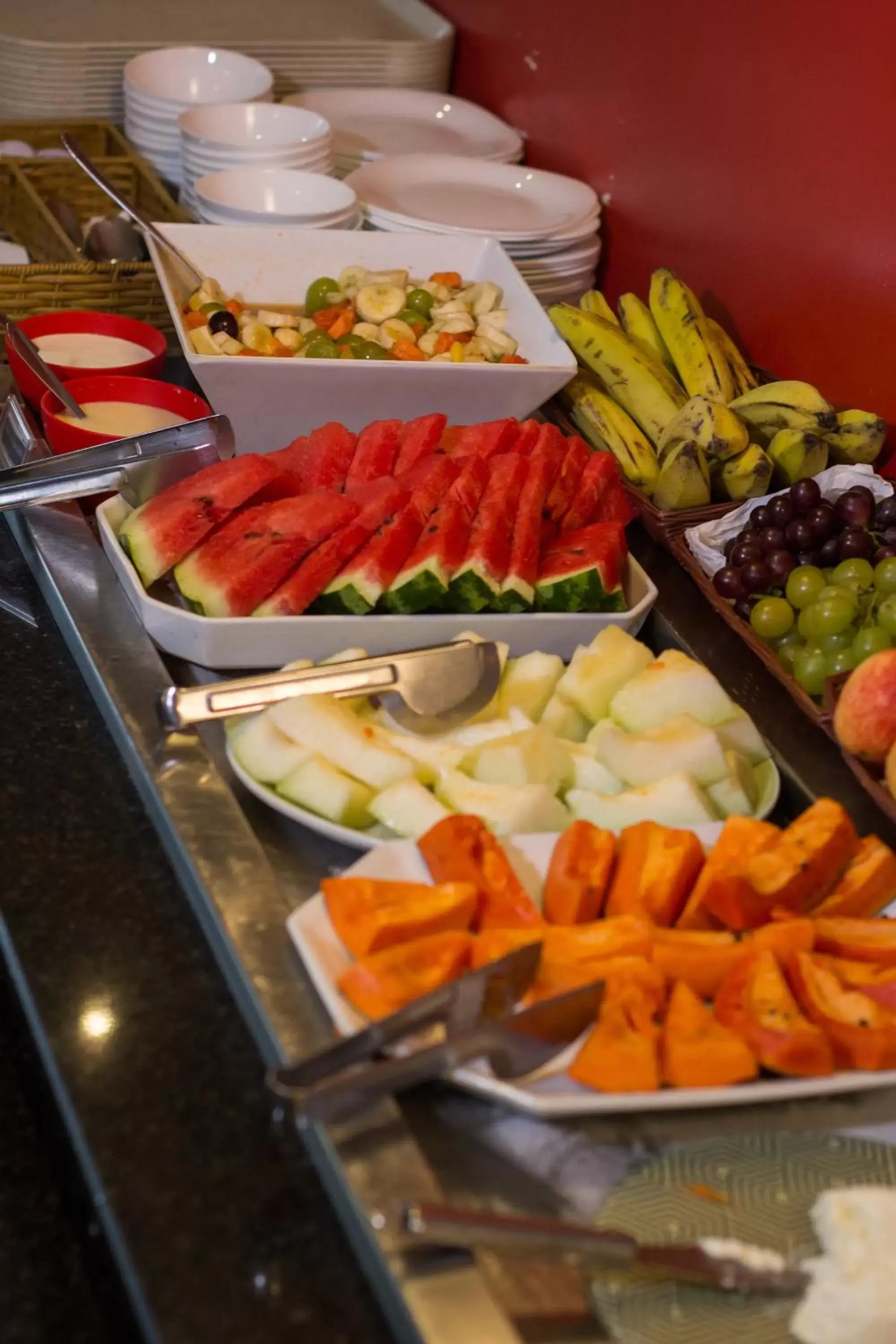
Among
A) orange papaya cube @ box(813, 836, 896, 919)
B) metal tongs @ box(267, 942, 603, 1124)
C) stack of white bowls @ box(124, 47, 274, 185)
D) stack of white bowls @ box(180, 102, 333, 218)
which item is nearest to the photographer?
metal tongs @ box(267, 942, 603, 1124)

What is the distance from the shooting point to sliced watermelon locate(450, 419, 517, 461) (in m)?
1.92

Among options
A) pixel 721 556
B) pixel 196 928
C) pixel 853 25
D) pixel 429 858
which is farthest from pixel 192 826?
pixel 853 25

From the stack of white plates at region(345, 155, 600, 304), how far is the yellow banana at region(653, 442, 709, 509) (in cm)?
76

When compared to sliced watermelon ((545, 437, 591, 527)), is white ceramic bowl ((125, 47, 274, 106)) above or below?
above

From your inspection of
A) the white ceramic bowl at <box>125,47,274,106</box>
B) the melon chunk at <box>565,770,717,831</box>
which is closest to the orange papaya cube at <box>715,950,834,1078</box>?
the melon chunk at <box>565,770,717,831</box>

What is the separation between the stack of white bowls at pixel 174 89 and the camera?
2.89m

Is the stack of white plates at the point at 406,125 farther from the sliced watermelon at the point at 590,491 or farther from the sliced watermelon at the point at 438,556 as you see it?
the sliced watermelon at the point at 438,556

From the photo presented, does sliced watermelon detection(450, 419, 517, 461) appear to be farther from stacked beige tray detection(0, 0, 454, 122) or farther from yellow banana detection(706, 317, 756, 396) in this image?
stacked beige tray detection(0, 0, 454, 122)

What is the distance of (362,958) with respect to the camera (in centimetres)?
121

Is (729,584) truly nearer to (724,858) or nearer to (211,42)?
(724,858)

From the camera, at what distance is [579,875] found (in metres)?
1.32

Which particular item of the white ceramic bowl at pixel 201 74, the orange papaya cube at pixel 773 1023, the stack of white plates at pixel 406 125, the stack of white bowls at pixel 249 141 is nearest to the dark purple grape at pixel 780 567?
the orange papaya cube at pixel 773 1023

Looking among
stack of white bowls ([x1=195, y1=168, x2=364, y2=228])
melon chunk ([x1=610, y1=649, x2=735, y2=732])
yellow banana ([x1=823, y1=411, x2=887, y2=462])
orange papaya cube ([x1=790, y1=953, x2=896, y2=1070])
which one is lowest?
orange papaya cube ([x1=790, y1=953, x2=896, y2=1070])

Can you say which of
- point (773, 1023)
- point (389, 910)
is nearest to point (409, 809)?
point (389, 910)
